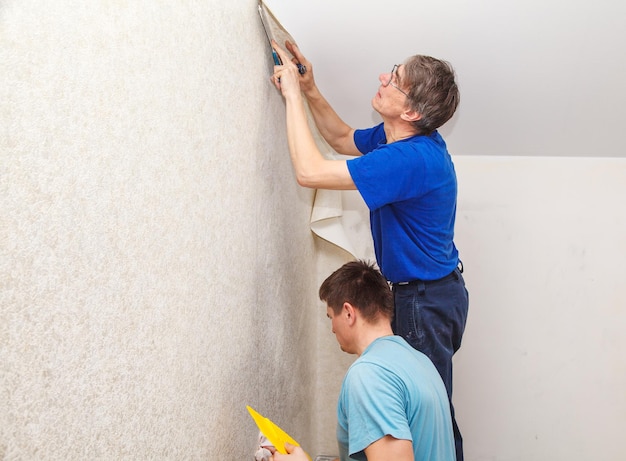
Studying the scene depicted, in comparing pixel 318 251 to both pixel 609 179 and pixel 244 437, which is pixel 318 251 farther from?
pixel 609 179

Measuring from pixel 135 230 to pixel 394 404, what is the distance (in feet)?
2.21

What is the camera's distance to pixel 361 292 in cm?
160

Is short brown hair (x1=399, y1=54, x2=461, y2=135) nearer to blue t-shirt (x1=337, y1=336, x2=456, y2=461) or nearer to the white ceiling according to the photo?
the white ceiling

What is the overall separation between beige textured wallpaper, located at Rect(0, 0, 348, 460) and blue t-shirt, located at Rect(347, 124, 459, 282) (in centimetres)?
33

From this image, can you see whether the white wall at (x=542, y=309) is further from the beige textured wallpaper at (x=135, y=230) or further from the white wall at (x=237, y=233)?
the beige textured wallpaper at (x=135, y=230)

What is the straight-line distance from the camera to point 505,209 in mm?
2553

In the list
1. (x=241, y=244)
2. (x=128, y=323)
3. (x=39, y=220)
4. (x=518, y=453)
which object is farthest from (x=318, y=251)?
(x=39, y=220)

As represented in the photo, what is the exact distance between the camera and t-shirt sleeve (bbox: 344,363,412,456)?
1.29 meters

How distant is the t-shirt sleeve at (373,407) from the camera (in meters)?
1.29

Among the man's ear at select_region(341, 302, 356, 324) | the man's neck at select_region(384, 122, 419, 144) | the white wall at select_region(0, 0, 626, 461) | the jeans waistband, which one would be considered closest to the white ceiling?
the white wall at select_region(0, 0, 626, 461)

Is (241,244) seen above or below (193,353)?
above

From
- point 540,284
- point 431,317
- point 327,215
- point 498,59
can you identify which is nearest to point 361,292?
point 431,317

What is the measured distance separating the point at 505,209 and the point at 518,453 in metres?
1.01

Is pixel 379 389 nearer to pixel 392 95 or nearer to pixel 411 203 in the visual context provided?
pixel 411 203
